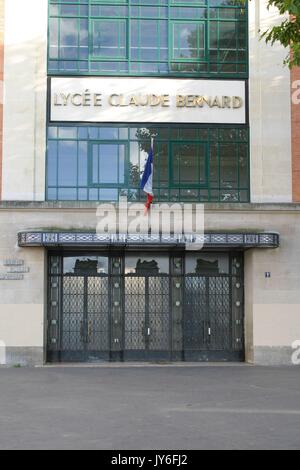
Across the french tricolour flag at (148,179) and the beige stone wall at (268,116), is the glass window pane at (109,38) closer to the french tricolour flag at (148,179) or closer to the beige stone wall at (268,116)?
the french tricolour flag at (148,179)

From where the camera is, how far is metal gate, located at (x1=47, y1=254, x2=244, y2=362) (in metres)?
20.9

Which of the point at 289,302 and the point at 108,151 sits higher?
the point at 108,151

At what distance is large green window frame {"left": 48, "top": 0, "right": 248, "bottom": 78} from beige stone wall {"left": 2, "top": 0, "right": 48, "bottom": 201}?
16.2 inches

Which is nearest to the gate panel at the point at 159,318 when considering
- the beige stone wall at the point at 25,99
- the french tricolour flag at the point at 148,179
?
the french tricolour flag at the point at 148,179

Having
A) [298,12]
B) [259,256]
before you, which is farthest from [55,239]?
[298,12]

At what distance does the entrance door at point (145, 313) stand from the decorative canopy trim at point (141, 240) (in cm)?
139

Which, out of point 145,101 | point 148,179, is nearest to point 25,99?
point 145,101

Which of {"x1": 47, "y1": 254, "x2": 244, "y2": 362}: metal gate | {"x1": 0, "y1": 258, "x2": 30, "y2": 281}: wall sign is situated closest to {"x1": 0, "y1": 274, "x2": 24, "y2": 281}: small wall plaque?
{"x1": 0, "y1": 258, "x2": 30, "y2": 281}: wall sign

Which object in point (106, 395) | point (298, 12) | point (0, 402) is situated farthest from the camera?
point (106, 395)

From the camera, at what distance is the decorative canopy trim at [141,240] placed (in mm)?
19703

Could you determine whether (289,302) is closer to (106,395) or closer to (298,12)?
(106,395)

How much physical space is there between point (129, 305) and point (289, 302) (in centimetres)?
460

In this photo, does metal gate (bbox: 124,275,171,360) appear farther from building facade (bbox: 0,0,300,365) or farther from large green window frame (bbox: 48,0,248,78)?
large green window frame (bbox: 48,0,248,78)

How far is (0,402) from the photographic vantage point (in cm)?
1279
